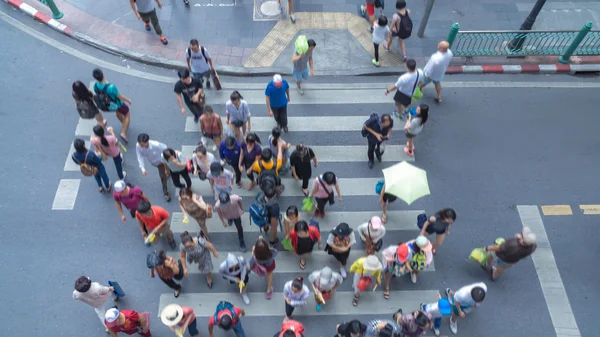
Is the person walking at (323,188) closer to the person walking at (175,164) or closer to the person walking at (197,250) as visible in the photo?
the person walking at (197,250)

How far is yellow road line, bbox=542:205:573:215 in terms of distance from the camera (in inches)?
375

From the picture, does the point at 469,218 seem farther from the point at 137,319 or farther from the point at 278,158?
the point at 137,319

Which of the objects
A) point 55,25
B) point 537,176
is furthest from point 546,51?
point 55,25

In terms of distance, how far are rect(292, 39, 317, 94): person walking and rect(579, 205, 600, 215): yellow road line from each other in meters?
6.51

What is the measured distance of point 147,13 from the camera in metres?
11.7

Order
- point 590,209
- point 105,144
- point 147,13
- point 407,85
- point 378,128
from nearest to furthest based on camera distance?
point 105,144 → point 378,128 → point 590,209 → point 407,85 → point 147,13

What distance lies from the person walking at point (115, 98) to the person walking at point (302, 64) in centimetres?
370

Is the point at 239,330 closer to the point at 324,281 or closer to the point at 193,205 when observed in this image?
the point at 324,281

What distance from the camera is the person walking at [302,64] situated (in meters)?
10.1

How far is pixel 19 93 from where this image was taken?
36.7ft

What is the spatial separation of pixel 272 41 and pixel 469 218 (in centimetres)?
672

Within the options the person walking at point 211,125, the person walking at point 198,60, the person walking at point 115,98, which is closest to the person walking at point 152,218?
the person walking at point 211,125

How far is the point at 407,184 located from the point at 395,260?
132 cm

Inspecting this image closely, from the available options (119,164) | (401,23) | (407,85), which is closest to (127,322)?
(119,164)
